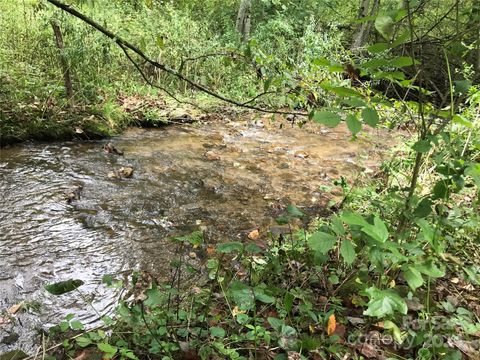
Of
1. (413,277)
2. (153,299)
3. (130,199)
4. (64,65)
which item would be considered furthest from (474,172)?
(64,65)

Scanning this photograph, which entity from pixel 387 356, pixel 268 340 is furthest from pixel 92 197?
pixel 387 356

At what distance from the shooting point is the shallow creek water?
2.75m

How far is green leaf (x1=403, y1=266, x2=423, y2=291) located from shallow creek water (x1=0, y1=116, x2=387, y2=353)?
188cm

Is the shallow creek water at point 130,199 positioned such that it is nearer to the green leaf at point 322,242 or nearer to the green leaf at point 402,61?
the green leaf at point 322,242

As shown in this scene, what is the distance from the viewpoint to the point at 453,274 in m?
2.23

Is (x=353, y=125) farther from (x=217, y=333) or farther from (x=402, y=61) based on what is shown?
(x=217, y=333)

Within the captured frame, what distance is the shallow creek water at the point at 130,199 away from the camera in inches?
108

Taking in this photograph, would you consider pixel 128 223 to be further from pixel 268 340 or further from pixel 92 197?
pixel 268 340

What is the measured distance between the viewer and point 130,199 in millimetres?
4016

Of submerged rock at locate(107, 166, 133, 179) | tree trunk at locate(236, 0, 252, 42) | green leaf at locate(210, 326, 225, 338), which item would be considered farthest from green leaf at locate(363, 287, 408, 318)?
tree trunk at locate(236, 0, 252, 42)

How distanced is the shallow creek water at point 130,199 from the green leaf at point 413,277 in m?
1.88

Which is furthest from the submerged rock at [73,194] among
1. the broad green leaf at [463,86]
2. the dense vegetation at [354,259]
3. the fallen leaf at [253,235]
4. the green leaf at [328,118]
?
the broad green leaf at [463,86]

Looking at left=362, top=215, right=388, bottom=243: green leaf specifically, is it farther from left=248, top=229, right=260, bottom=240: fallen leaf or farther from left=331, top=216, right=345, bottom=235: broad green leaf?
left=248, top=229, right=260, bottom=240: fallen leaf

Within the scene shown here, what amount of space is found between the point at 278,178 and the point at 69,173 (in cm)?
253
